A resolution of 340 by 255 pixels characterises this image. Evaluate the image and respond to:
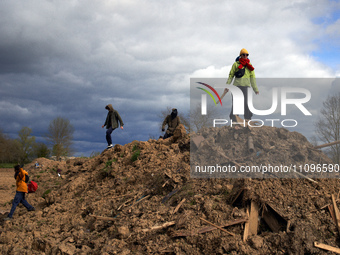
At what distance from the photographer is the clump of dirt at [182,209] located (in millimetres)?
5574

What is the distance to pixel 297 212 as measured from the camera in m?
6.04

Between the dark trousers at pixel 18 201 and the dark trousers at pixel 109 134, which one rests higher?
the dark trousers at pixel 109 134

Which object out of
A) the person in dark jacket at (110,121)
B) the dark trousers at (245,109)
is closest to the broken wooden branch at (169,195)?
the dark trousers at (245,109)

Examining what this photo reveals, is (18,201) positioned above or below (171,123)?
below

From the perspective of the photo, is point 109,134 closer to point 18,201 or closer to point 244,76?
point 18,201

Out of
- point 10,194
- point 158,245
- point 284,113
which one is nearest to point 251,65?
point 284,113

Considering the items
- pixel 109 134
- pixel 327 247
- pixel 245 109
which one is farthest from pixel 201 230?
pixel 109 134

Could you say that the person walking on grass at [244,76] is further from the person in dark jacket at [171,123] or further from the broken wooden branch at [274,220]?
the person in dark jacket at [171,123]

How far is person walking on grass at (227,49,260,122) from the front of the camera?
882 centimetres

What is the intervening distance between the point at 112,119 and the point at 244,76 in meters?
6.99

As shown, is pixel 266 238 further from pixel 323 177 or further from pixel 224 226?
pixel 323 177

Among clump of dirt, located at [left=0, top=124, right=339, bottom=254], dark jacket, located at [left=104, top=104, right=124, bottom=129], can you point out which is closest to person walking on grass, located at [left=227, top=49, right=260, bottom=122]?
clump of dirt, located at [left=0, top=124, right=339, bottom=254]

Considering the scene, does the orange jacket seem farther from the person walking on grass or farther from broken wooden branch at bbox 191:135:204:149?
the person walking on grass

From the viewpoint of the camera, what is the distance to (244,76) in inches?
348
